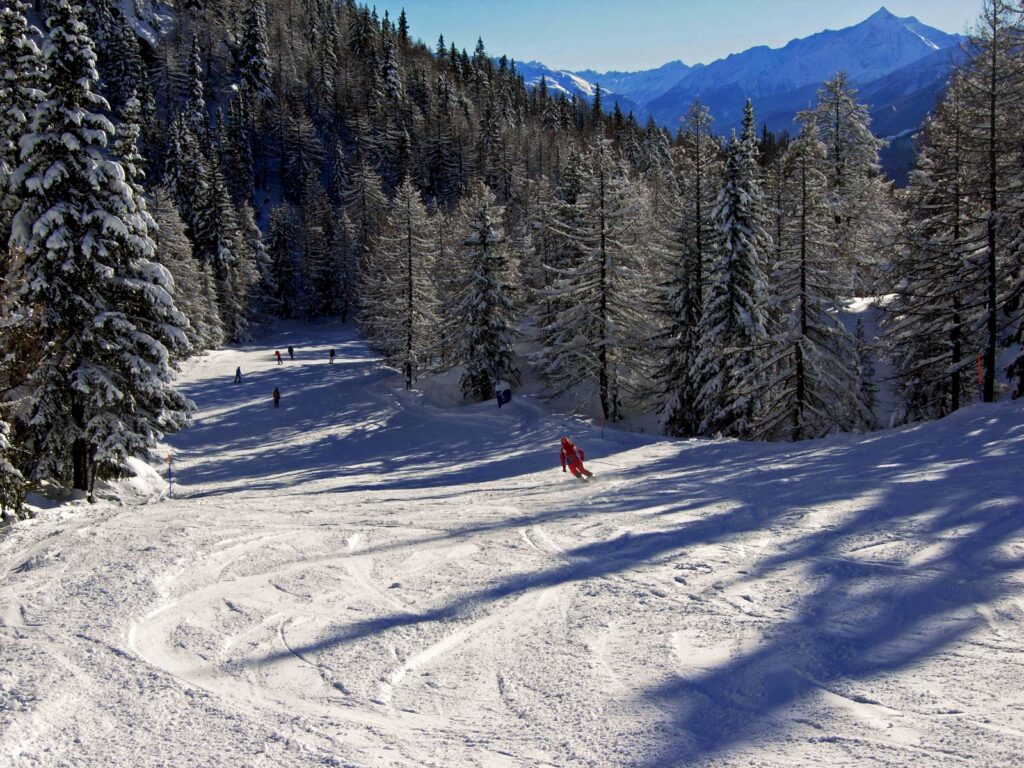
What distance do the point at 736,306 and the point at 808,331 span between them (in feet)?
9.36

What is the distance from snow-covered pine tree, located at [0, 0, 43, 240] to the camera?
16.3 metres

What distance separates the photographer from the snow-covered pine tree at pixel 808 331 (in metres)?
23.6

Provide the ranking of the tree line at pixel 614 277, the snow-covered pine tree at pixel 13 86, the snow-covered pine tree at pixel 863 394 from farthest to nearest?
the snow-covered pine tree at pixel 863 394, the tree line at pixel 614 277, the snow-covered pine tree at pixel 13 86

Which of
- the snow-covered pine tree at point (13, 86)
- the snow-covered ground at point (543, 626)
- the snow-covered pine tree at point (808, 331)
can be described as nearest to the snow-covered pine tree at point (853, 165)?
the snow-covered pine tree at point (808, 331)

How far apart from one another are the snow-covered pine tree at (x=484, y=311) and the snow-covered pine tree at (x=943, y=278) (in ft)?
62.1

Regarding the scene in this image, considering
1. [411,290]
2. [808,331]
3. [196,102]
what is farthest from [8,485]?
[196,102]

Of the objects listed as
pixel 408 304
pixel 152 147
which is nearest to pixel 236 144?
pixel 152 147

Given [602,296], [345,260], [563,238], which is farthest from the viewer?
[345,260]

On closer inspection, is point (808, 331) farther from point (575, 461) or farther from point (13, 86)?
point (13, 86)

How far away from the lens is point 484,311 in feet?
119

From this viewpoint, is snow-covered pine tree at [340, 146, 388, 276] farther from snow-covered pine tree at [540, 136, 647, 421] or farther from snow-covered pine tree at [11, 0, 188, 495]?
snow-covered pine tree at [11, 0, 188, 495]

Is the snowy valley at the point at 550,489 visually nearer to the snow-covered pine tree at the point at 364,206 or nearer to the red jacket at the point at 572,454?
the red jacket at the point at 572,454

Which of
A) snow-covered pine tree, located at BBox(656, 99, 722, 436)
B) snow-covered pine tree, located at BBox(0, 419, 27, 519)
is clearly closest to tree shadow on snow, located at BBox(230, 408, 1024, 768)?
snow-covered pine tree, located at BBox(0, 419, 27, 519)

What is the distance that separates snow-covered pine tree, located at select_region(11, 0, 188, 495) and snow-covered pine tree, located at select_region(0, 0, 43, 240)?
A: 1.30ft
